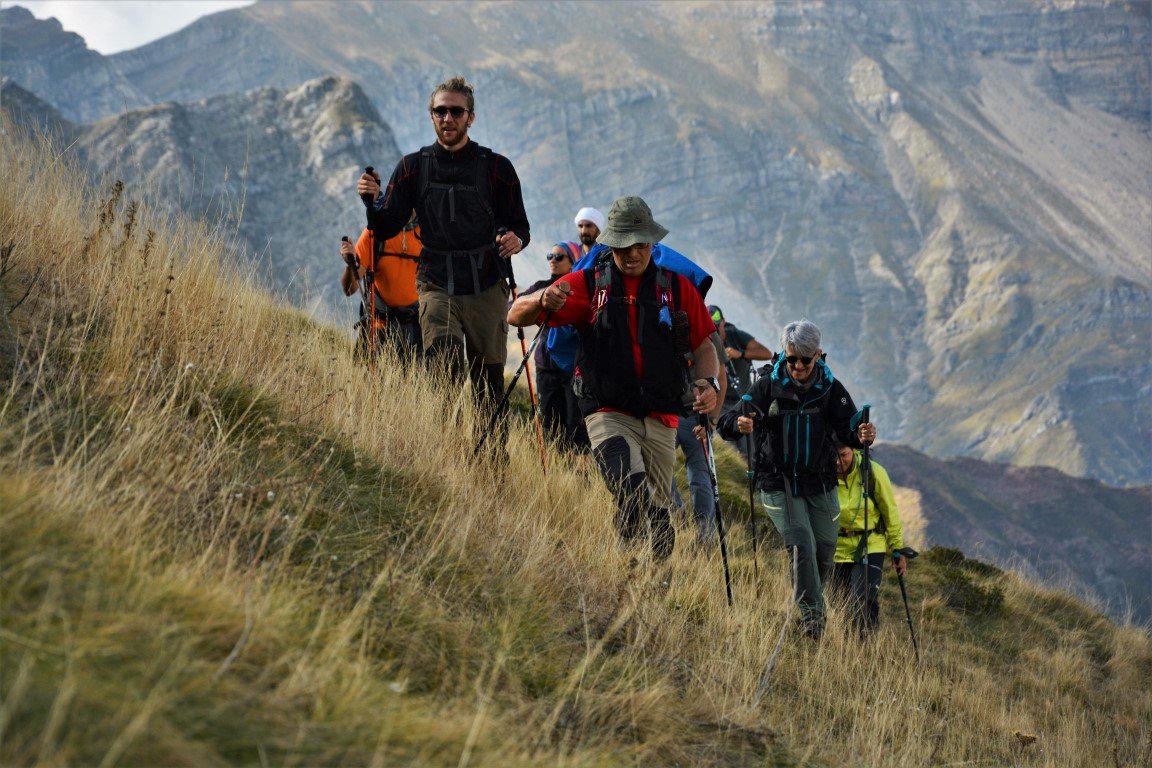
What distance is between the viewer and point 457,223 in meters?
7.28

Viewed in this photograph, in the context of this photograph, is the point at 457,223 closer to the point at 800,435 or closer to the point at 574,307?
the point at 574,307

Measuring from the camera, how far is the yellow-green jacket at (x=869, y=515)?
898cm

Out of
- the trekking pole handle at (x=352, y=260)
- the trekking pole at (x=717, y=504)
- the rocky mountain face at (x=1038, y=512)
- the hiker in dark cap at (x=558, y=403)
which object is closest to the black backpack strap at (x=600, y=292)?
the trekking pole at (x=717, y=504)

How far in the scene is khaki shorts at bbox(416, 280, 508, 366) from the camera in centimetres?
742

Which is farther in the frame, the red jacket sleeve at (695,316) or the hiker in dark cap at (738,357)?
the hiker in dark cap at (738,357)

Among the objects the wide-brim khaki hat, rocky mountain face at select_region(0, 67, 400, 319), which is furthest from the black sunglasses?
rocky mountain face at select_region(0, 67, 400, 319)

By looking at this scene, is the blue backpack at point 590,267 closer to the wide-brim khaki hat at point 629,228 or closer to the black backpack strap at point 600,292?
the black backpack strap at point 600,292

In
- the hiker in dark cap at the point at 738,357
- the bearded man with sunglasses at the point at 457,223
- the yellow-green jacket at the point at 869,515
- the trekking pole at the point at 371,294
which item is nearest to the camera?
the bearded man with sunglasses at the point at 457,223

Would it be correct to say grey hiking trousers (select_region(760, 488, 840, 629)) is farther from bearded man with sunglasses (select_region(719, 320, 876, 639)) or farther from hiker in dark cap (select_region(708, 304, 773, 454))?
hiker in dark cap (select_region(708, 304, 773, 454))

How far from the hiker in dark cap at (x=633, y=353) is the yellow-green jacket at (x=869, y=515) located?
2695 mm

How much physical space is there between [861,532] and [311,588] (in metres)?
6.08

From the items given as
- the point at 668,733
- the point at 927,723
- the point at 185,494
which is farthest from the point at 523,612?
the point at 927,723

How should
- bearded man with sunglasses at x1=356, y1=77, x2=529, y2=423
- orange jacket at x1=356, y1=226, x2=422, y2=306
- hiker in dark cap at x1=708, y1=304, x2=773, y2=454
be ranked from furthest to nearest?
1. hiker in dark cap at x1=708, y1=304, x2=773, y2=454
2. orange jacket at x1=356, y1=226, x2=422, y2=306
3. bearded man with sunglasses at x1=356, y1=77, x2=529, y2=423

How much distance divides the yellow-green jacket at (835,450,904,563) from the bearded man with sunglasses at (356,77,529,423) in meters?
3.20
